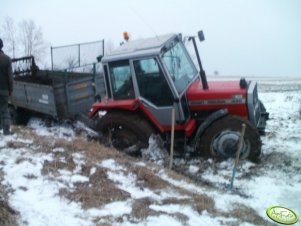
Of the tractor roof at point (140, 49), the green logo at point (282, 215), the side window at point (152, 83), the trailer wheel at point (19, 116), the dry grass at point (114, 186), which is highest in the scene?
the tractor roof at point (140, 49)

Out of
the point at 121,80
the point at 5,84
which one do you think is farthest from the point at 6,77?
the point at 121,80

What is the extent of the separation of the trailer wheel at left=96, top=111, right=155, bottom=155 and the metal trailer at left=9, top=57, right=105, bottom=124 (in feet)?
6.32

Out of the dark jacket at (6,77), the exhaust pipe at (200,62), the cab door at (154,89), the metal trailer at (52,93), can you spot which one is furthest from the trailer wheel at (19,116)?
the exhaust pipe at (200,62)

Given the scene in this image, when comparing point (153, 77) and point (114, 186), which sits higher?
point (153, 77)

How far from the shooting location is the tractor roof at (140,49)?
7189mm

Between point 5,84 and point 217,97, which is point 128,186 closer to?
point 217,97

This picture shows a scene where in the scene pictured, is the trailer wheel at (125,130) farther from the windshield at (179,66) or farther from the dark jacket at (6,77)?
the dark jacket at (6,77)

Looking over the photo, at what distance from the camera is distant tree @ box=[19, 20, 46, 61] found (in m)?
31.0

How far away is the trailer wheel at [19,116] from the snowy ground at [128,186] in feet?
8.64

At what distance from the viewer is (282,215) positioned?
529cm

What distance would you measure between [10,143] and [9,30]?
1145 inches

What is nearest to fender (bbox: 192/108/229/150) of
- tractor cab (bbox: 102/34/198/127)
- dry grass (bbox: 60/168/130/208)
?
tractor cab (bbox: 102/34/198/127)

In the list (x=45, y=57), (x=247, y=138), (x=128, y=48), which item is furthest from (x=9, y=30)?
(x=247, y=138)

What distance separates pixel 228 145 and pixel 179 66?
1829mm
